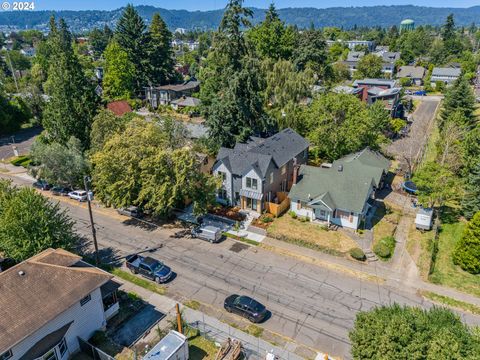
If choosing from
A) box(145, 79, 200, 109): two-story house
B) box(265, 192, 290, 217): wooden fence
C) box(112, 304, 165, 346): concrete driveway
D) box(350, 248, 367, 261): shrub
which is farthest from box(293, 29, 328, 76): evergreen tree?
box(112, 304, 165, 346): concrete driveway

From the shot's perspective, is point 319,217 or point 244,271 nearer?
point 244,271

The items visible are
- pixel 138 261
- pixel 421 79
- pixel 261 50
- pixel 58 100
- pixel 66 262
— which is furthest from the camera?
pixel 421 79

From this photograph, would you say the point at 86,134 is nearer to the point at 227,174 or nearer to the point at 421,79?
the point at 227,174

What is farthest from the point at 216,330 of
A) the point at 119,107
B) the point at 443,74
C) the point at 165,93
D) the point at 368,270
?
the point at 443,74

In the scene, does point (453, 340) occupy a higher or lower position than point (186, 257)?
higher

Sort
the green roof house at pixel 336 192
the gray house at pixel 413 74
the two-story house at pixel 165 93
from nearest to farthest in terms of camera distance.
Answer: the green roof house at pixel 336 192 → the two-story house at pixel 165 93 → the gray house at pixel 413 74

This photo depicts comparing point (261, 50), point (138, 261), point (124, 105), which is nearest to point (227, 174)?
point (138, 261)

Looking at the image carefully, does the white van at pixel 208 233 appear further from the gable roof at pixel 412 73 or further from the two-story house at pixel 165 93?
the gable roof at pixel 412 73

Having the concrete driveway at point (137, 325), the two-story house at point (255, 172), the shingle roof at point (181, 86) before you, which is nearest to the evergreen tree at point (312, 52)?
the shingle roof at point (181, 86)
